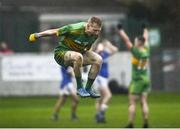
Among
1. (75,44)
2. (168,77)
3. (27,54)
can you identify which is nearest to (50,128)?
(75,44)

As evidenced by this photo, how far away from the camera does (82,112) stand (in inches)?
1128

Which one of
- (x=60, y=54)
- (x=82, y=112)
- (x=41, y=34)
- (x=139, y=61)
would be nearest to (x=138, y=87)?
(x=139, y=61)

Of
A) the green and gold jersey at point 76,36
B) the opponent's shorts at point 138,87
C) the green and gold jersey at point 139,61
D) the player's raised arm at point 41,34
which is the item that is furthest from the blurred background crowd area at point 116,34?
the player's raised arm at point 41,34

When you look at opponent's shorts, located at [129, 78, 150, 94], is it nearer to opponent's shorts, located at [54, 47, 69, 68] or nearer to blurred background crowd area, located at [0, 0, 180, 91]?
opponent's shorts, located at [54, 47, 69, 68]

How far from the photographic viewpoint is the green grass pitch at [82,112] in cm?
2384

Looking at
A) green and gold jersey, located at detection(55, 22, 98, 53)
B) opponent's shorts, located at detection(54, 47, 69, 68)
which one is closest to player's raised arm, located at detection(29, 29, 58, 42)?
green and gold jersey, located at detection(55, 22, 98, 53)

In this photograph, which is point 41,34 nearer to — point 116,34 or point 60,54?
point 60,54

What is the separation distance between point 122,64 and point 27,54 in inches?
159

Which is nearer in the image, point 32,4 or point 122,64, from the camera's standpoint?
point 122,64

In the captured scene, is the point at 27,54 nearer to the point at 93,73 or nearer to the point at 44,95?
the point at 44,95

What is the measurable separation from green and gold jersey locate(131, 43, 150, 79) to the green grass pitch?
143cm

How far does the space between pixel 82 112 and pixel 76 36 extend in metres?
13.5

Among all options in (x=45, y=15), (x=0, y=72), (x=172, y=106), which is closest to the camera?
(x=172, y=106)

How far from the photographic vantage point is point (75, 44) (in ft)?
50.5
